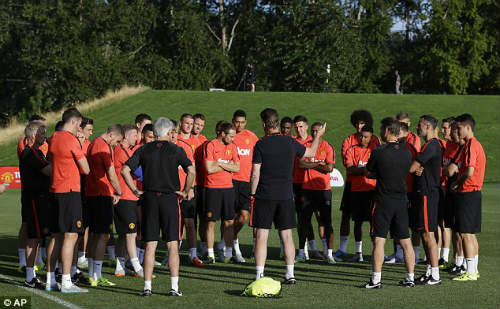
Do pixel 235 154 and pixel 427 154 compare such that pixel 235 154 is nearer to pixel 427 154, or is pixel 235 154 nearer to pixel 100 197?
pixel 100 197

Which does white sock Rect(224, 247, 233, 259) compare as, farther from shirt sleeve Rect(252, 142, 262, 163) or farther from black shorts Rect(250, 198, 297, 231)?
shirt sleeve Rect(252, 142, 262, 163)

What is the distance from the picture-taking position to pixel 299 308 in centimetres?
874

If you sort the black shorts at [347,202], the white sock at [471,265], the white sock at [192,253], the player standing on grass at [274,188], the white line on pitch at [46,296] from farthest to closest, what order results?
the black shorts at [347,202] < the white sock at [192,253] < the white sock at [471,265] < the player standing on grass at [274,188] < the white line on pitch at [46,296]

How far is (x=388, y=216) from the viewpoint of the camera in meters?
10.1

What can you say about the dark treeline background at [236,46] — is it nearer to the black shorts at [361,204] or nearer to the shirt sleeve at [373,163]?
the black shorts at [361,204]

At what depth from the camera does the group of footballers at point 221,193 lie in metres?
9.43

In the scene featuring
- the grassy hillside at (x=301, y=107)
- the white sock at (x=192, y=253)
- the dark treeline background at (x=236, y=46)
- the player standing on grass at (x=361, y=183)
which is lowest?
the white sock at (x=192, y=253)

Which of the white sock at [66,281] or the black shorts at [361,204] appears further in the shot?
the black shorts at [361,204]

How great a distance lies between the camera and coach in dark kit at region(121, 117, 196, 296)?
9266 mm

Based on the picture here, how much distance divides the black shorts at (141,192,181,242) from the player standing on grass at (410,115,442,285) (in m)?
3.31

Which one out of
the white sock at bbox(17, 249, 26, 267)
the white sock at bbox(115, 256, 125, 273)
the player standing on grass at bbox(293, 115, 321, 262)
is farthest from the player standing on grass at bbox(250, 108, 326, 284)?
the white sock at bbox(17, 249, 26, 267)

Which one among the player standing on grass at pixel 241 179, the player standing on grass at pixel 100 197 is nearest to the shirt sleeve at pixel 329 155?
the player standing on grass at pixel 241 179

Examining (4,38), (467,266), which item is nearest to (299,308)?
(467,266)

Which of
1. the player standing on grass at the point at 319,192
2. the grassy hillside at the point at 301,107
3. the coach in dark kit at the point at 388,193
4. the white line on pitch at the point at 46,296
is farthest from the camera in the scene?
the grassy hillside at the point at 301,107
